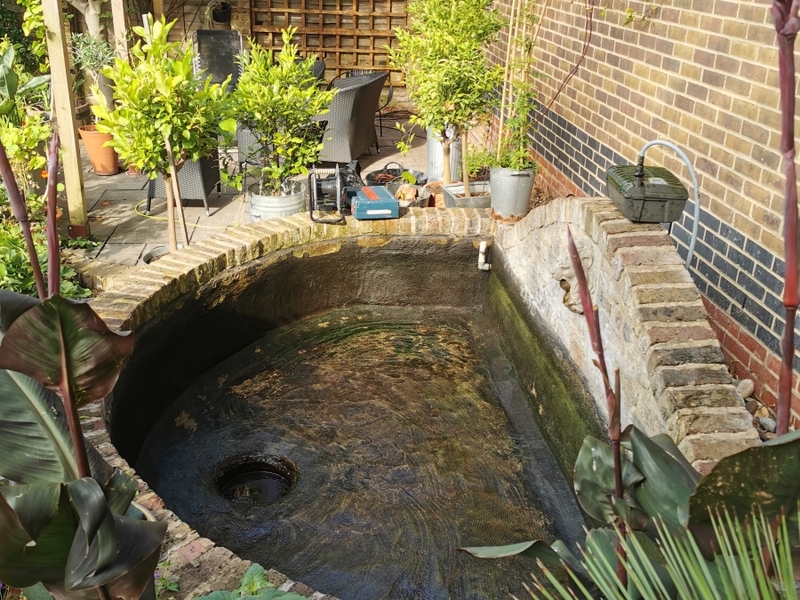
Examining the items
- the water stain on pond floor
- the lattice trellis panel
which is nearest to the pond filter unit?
the water stain on pond floor

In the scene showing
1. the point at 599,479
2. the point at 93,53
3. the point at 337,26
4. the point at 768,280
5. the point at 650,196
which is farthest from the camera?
the point at 337,26

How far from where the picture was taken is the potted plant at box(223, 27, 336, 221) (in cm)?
521

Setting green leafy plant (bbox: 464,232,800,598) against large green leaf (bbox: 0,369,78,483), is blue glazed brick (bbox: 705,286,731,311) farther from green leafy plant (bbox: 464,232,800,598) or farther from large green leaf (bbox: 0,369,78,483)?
large green leaf (bbox: 0,369,78,483)

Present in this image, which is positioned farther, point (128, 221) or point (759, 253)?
point (128, 221)

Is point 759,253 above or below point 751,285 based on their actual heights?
above

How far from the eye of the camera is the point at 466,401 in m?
4.50

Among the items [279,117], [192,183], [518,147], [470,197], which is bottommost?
[192,183]

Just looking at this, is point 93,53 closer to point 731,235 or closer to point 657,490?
point 731,235

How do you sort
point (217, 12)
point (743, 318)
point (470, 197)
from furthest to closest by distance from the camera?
1. point (217, 12)
2. point (470, 197)
3. point (743, 318)

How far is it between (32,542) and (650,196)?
9.44 feet

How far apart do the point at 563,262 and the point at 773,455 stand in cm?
306

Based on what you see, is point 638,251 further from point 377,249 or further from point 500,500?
point 377,249

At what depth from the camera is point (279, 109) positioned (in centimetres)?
524

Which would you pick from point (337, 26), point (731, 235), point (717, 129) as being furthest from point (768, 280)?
point (337, 26)
